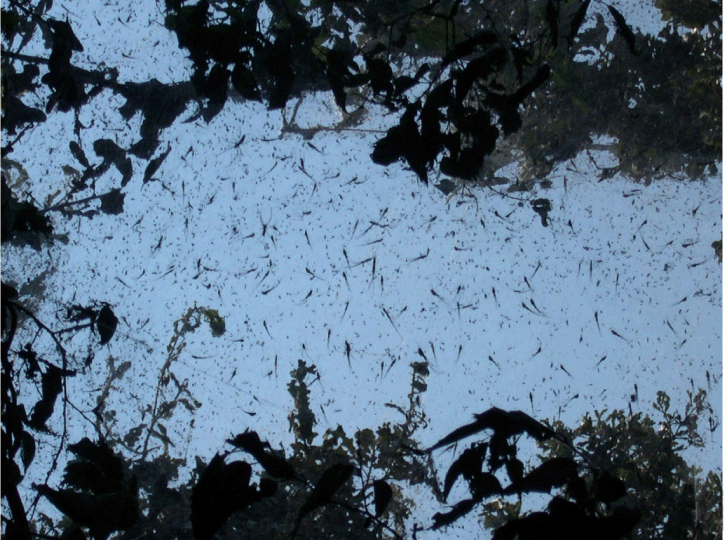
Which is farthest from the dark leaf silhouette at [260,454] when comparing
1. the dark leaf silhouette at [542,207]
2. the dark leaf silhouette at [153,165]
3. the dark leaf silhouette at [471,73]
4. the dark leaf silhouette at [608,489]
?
the dark leaf silhouette at [542,207]

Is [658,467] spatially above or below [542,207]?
below

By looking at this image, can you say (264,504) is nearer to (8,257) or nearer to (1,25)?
(8,257)

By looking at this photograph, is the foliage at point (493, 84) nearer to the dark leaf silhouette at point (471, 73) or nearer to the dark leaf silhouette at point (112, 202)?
the dark leaf silhouette at point (112, 202)

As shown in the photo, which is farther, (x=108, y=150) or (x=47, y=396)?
(x=108, y=150)

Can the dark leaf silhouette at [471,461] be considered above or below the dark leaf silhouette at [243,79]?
below

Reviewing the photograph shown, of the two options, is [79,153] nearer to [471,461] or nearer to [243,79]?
[243,79]

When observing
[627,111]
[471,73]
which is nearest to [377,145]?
[471,73]
